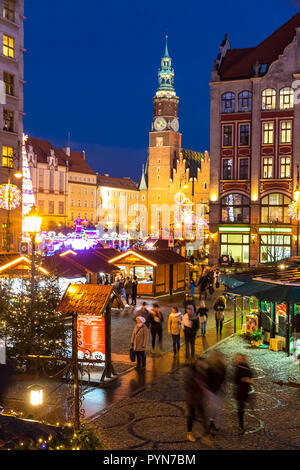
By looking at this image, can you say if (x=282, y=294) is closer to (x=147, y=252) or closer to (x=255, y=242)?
(x=147, y=252)

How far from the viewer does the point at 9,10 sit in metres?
39.9

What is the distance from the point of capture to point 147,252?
101 ft

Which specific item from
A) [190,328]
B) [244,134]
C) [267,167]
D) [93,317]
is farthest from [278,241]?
[93,317]

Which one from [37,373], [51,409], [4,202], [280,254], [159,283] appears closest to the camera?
[51,409]

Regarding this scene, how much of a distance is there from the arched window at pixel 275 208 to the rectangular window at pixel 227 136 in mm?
6609

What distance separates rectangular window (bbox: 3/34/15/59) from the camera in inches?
1556

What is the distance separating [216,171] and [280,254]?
10.7 meters

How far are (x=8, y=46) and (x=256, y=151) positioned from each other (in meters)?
24.8

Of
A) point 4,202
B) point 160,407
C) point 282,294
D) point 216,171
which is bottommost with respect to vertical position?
point 160,407

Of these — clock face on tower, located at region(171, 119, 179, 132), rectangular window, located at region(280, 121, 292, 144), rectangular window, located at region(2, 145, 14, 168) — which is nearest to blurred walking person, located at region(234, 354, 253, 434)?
rectangular window, located at region(2, 145, 14, 168)

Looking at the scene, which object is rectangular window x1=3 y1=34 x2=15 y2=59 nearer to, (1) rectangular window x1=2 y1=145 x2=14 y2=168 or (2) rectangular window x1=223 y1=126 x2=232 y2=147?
(1) rectangular window x1=2 y1=145 x2=14 y2=168

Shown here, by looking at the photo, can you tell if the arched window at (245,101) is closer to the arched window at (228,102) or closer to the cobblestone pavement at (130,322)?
the arched window at (228,102)

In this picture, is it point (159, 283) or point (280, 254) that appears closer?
point (159, 283)
